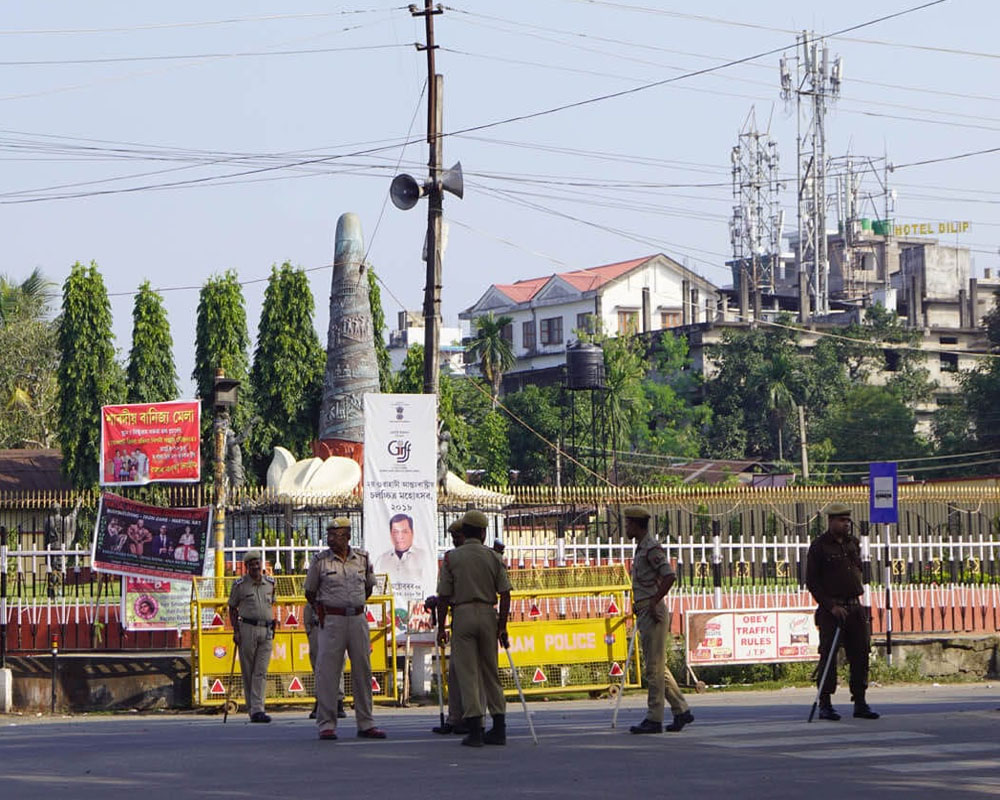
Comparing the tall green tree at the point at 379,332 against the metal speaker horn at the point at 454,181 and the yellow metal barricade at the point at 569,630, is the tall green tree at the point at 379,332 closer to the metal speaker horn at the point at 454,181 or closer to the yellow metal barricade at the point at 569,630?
the metal speaker horn at the point at 454,181

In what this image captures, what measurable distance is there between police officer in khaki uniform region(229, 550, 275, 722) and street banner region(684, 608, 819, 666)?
577cm

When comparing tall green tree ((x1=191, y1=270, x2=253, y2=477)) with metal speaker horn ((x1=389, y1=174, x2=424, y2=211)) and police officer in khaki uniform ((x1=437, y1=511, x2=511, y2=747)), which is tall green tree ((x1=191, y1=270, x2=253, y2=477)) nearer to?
metal speaker horn ((x1=389, y1=174, x2=424, y2=211))

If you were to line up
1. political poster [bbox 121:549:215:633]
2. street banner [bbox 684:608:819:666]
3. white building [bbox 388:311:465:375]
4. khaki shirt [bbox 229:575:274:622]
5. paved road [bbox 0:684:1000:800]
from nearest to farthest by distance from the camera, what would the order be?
1. paved road [bbox 0:684:1000:800]
2. khaki shirt [bbox 229:575:274:622]
3. political poster [bbox 121:549:215:633]
4. street banner [bbox 684:608:819:666]
5. white building [bbox 388:311:465:375]

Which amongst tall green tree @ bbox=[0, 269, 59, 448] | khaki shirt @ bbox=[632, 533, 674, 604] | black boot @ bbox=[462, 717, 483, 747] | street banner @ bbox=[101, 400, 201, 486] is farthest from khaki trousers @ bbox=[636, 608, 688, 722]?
tall green tree @ bbox=[0, 269, 59, 448]

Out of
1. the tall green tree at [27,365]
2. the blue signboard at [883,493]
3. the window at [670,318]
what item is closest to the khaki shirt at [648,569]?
the blue signboard at [883,493]

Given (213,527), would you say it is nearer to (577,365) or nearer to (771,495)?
(771,495)

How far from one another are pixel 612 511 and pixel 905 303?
272 ft

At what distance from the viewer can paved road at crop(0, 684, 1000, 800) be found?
956cm

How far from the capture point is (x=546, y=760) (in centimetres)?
1109

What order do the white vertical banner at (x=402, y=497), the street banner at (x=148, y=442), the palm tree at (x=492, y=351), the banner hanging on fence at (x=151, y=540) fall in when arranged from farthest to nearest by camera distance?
the palm tree at (x=492, y=351) < the street banner at (x=148, y=442) < the white vertical banner at (x=402, y=497) < the banner hanging on fence at (x=151, y=540)

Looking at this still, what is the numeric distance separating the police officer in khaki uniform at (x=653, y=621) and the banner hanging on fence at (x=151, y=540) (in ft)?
23.4

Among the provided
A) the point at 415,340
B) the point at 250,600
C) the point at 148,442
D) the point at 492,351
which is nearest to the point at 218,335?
the point at 148,442

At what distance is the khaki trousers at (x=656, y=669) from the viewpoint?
1281cm

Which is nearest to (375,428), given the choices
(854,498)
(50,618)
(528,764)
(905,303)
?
(50,618)
